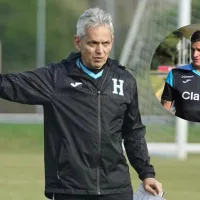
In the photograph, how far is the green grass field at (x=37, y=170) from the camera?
8038 millimetres

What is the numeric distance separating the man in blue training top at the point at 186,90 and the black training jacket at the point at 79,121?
270 centimetres

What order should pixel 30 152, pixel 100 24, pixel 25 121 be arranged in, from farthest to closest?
pixel 25 121
pixel 30 152
pixel 100 24

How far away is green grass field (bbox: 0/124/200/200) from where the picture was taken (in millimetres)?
8038

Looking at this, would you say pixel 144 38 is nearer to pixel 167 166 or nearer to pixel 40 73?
pixel 167 166

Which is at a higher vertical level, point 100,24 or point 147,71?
point 100,24

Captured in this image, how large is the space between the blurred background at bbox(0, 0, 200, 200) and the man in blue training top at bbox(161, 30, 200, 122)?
952 millimetres

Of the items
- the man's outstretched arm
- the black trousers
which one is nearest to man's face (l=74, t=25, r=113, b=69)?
the man's outstretched arm

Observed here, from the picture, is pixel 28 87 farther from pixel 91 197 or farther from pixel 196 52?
pixel 196 52

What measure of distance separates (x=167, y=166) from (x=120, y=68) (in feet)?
23.5

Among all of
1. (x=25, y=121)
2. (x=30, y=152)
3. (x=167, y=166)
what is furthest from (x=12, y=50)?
(x=167, y=166)

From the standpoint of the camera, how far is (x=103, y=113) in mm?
3439

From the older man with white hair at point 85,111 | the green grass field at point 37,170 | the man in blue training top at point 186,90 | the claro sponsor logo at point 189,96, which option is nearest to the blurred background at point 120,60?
the green grass field at point 37,170

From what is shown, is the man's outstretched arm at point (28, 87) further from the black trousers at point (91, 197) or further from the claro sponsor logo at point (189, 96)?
the claro sponsor logo at point (189, 96)

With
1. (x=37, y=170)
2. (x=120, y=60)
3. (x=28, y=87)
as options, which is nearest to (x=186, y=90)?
(x=28, y=87)
